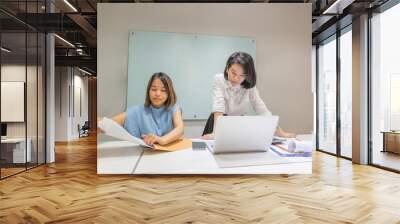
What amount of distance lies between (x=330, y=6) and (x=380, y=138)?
2.83 m

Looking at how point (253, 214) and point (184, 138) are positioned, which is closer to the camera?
point (253, 214)

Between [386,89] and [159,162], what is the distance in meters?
4.52

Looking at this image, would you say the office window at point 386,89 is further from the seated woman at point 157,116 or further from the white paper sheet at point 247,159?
the seated woman at point 157,116

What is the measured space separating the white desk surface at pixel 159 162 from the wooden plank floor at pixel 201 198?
131mm

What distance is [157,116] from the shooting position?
5871mm

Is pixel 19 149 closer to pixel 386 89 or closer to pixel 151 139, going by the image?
pixel 151 139

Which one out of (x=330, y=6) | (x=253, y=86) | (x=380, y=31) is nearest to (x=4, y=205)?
(x=253, y=86)

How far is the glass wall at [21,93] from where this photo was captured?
6.07m

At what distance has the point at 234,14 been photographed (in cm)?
597

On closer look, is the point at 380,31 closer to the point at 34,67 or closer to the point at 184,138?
A: the point at 184,138

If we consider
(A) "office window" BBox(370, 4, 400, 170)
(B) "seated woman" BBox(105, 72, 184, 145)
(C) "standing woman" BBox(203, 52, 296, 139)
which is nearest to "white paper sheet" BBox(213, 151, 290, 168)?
(C) "standing woman" BBox(203, 52, 296, 139)

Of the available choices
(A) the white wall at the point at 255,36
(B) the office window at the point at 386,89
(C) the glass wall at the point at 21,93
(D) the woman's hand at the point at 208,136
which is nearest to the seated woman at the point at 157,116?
(A) the white wall at the point at 255,36

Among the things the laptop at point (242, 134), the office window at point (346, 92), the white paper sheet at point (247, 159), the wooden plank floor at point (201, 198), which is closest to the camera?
the wooden plank floor at point (201, 198)

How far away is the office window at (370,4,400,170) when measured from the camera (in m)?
6.62
